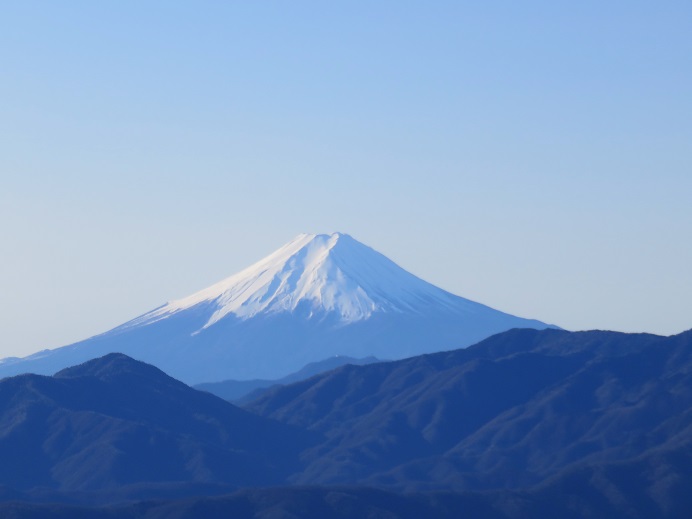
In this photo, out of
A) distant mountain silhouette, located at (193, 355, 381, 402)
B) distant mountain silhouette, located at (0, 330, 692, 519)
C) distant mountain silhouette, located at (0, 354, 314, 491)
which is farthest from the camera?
distant mountain silhouette, located at (193, 355, 381, 402)

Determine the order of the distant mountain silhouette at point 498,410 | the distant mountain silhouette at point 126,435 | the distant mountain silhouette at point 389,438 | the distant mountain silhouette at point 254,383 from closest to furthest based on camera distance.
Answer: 1. the distant mountain silhouette at point 389,438
2. the distant mountain silhouette at point 498,410
3. the distant mountain silhouette at point 126,435
4. the distant mountain silhouette at point 254,383

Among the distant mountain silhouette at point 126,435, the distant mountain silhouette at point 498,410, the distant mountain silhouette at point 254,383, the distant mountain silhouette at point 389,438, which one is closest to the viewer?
the distant mountain silhouette at point 389,438

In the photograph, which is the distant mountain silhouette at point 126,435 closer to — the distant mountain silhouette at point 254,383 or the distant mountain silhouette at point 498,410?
the distant mountain silhouette at point 498,410

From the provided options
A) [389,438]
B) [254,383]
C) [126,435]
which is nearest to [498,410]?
[389,438]

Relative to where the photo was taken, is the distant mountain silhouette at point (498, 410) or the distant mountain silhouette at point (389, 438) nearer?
the distant mountain silhouette at point (389, 438)

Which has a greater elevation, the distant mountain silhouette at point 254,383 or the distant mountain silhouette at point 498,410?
the distant mountain silhouette at point 254,383

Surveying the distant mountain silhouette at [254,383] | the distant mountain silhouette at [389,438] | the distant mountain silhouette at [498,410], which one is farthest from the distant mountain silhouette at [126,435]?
the distant mountain silhouette at [254,383]

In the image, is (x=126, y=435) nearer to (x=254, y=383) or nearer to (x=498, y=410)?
(x=498, y=410)

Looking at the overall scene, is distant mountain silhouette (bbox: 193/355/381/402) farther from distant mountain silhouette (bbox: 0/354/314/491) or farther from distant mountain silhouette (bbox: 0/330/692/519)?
distant mountain silhouette (bbox: 0/354/314/491)

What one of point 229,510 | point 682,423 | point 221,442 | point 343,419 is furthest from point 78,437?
point 682,423

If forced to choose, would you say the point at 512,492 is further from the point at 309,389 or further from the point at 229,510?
the point at 309,389

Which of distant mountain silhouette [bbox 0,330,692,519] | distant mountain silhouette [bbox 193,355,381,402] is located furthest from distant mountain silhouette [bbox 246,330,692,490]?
distant mountain silhouette [bbox 193,355,381,402]
